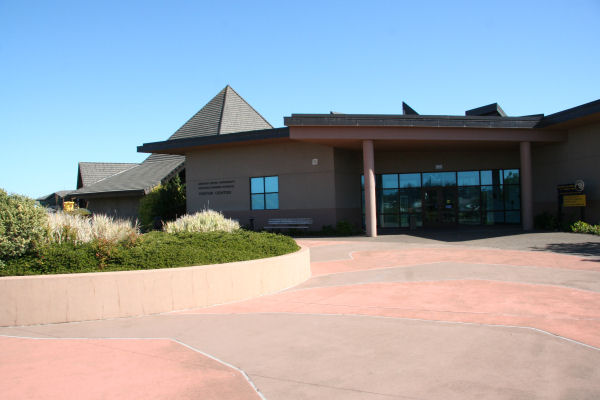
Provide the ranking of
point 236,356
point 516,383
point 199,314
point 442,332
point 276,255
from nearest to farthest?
point 516,383 < point 236,356 < point 442,332 < point 199,314 < point 276,255

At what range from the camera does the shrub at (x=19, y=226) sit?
26.9ft

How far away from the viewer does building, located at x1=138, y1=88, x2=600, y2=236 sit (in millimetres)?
20531

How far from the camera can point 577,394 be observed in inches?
169

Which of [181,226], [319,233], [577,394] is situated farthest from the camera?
[319,233]

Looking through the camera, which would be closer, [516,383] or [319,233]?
[516,383]

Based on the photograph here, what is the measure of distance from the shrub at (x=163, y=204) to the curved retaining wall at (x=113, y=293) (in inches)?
739

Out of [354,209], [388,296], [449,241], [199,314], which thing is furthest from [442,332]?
[354,209]

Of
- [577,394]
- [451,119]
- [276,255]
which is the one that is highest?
[451,119]

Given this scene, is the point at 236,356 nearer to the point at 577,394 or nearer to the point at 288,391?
the point at 288,391

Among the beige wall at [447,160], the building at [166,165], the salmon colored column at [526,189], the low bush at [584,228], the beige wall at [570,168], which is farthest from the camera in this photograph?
the building at [166,165]

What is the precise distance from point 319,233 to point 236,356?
55.9ft

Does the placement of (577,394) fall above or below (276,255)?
below

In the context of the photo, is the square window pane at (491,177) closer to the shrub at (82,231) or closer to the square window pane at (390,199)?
the square window pane at (390,199)

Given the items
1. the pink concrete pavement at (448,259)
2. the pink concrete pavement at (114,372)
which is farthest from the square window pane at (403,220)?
the pink concrete pavement at (114,372)
